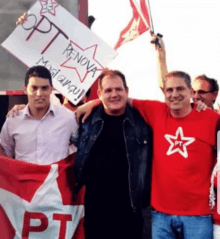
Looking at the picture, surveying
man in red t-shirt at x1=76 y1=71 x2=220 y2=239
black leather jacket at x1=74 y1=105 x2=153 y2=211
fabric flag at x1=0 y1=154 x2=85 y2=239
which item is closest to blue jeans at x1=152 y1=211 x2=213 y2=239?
man in red t-shirt at x1=76 y1=71 x2=220 y2=239

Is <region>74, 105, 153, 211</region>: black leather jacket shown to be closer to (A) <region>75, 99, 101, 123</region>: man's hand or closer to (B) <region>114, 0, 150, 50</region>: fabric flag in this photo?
(A) <region>75, 99, 101, 123</region>: man's hand

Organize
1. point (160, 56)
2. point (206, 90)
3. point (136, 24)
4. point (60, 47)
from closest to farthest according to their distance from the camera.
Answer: point (206, 90), point (60, 47), point (160, 56), point (136, 24)

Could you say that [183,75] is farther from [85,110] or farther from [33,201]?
[33,201]

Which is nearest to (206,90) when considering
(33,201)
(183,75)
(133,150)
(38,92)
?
(183,75)

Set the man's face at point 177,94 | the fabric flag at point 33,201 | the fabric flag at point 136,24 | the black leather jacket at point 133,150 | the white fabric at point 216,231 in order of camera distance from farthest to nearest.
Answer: the fabric flag at point 136,24, the fabric flag at point 33,201, the black leather jacket at point 133,150, the man's face at point 177,94, the white fabric at point 216,231

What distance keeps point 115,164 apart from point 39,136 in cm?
66

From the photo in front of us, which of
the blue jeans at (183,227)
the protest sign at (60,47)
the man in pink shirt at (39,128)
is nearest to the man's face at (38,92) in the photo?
the man in pink shirt at (39,128)

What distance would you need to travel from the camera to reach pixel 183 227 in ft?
12.4

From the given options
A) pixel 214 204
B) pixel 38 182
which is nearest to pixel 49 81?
pixel 38 182

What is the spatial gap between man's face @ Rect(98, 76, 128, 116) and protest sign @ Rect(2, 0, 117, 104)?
748mm

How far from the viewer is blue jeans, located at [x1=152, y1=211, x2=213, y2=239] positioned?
3.74 m

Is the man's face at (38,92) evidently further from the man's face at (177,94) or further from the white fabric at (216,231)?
the white fabric at (216,231)

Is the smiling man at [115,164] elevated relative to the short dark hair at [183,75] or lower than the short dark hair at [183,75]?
lower

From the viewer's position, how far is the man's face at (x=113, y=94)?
4.08m
